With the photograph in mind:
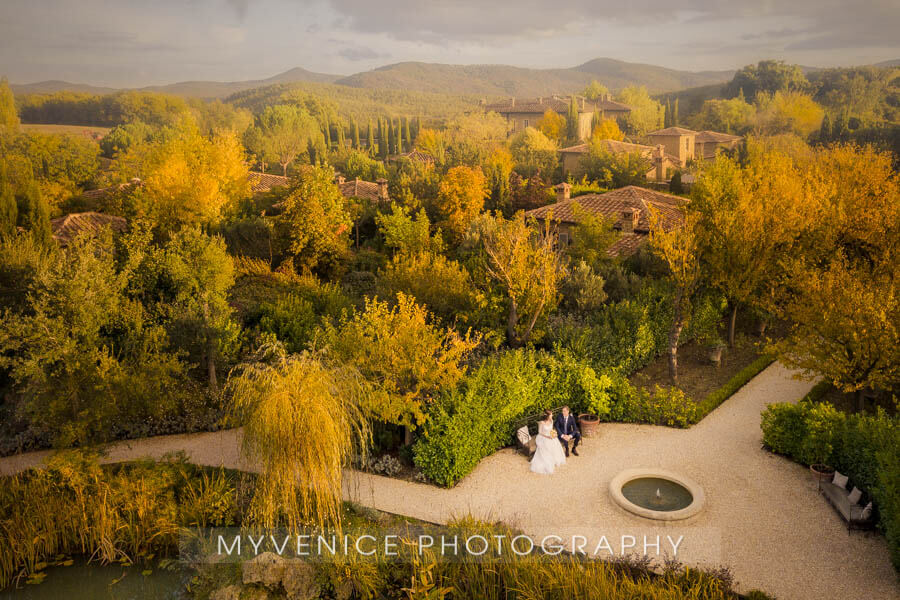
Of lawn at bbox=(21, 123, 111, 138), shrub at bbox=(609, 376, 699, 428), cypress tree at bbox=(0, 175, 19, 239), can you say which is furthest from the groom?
lawn at bbox=(21, 123, 111, 138)

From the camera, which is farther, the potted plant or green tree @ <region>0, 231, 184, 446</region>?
the potted plant

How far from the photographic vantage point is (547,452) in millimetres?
12930

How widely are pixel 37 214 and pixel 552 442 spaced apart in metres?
27.1

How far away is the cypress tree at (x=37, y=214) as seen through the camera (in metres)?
27.0

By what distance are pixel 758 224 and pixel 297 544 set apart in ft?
51.6

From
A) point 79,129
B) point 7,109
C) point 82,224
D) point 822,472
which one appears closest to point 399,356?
point 822,472

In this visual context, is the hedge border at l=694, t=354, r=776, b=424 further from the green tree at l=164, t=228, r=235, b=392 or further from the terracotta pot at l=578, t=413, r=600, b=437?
the green tree at l=164, t=228, r=235, b=392

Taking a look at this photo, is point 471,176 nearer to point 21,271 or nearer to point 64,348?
point 21,271

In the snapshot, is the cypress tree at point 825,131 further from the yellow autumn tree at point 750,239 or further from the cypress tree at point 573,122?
the yellow autumn tree at point 750,239

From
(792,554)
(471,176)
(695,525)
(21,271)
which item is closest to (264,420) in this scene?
(695,525)

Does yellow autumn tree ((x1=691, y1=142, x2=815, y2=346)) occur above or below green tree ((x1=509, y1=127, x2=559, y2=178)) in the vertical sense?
below

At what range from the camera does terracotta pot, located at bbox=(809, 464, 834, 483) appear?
11875 millimetres

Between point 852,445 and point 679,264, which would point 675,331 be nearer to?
point 679,264

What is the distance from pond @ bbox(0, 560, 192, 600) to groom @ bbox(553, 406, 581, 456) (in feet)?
26.6
